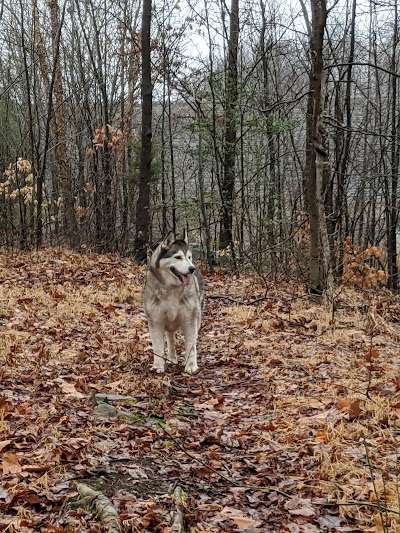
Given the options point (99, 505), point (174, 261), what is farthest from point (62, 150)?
point (99, 505)

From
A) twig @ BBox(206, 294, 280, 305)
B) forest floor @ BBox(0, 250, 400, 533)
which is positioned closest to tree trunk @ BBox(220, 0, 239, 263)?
twig @ BBox(206, 294, 280, 305)

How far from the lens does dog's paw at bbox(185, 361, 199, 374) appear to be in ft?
21.7

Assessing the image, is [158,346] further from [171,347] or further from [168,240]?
[168,240]

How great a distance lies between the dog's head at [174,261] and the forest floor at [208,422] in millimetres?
1098

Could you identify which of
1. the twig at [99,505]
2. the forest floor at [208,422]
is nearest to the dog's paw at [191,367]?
the forest floor at [208,422]

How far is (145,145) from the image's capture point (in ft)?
46.7

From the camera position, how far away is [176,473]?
3869 mm

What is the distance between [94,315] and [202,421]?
4490 millimetres

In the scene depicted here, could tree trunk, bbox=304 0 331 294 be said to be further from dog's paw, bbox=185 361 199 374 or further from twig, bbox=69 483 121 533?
twig, bbox=69 483 121 533

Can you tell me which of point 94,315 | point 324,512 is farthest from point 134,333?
point 324,512

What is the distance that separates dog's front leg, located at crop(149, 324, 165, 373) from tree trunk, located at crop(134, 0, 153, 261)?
754 centimetres

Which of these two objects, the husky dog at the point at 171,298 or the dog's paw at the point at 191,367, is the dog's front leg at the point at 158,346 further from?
the dog's paw at the point at 191,367

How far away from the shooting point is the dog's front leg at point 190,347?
21.7ft

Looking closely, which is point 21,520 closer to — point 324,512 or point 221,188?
point 324,512
